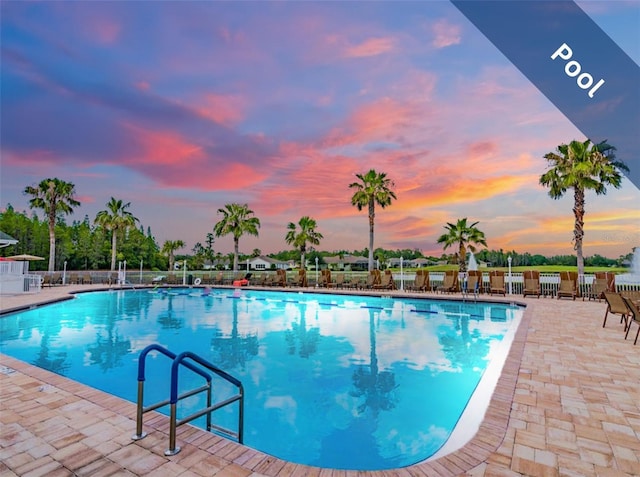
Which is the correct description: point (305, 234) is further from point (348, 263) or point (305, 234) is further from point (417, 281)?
point (348, 263)

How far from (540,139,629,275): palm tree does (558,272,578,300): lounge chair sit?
2991mm

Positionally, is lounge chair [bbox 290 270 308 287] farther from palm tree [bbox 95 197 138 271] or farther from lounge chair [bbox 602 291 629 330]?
palm tree [bbox 95 197 138 271]

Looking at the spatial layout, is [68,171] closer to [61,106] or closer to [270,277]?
[61,106]

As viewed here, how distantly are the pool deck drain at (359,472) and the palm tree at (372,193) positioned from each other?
21.3m

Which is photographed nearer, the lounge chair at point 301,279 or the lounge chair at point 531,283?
the lounge chair at point 531,283

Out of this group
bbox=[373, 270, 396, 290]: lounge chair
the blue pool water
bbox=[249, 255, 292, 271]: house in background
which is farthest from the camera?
bbox=[249, 255, 292, 271]: house in background

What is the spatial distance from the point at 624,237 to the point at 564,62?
764 inches

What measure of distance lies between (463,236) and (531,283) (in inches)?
282

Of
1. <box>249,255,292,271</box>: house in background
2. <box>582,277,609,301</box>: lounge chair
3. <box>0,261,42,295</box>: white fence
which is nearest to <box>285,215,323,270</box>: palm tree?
<box>0,261,42,295</box>: white fence

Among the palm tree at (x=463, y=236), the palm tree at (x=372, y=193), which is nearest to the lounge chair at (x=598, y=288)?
the palm tree at (x=463, y=236)

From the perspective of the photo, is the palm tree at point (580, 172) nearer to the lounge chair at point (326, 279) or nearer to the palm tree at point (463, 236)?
the palm tree at point (463, 236)

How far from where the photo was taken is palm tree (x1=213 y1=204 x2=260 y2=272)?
30641 mm

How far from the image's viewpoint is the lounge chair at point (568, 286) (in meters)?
13.7

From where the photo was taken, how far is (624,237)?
21.2m
